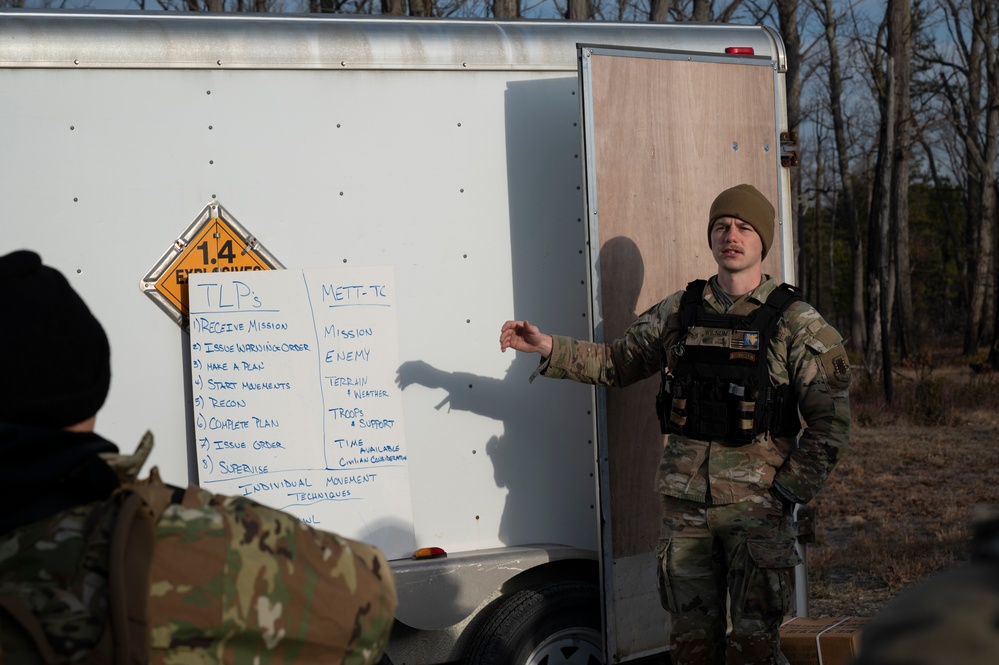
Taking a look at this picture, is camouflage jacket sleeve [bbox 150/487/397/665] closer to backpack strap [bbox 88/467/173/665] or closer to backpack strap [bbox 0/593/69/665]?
backpack strap [bbox 88/467/173/665]

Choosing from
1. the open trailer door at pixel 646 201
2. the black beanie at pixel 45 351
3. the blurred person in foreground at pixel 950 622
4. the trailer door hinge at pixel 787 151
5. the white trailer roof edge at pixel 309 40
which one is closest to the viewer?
the blurred person in foreground at pixel 950 622

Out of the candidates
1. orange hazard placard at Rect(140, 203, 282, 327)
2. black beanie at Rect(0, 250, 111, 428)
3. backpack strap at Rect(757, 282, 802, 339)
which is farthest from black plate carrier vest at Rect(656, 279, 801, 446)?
black beanie at Rect(0, 250, 111, 428)

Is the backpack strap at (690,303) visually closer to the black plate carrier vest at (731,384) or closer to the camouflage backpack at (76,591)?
the black plate carrier vest at (731,384)

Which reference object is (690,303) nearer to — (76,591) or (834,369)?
(834,369)

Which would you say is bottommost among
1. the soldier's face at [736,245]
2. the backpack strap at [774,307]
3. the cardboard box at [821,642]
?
the cardboard box at [821,642]

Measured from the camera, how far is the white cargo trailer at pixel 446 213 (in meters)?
3.42

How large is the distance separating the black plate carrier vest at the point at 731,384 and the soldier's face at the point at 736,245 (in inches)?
6.0

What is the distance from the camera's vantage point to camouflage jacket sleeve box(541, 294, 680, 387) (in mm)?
3553

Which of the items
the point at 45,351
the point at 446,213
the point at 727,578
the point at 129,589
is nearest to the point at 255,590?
the point at 129,589

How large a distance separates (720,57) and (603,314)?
1.18 m

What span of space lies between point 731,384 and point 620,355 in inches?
18.1

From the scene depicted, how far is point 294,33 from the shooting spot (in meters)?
3.62

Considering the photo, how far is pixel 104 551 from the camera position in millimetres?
1280

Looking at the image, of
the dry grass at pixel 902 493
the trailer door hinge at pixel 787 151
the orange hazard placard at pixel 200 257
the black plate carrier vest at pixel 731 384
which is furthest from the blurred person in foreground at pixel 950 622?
the dry grass at pixel 902 493
